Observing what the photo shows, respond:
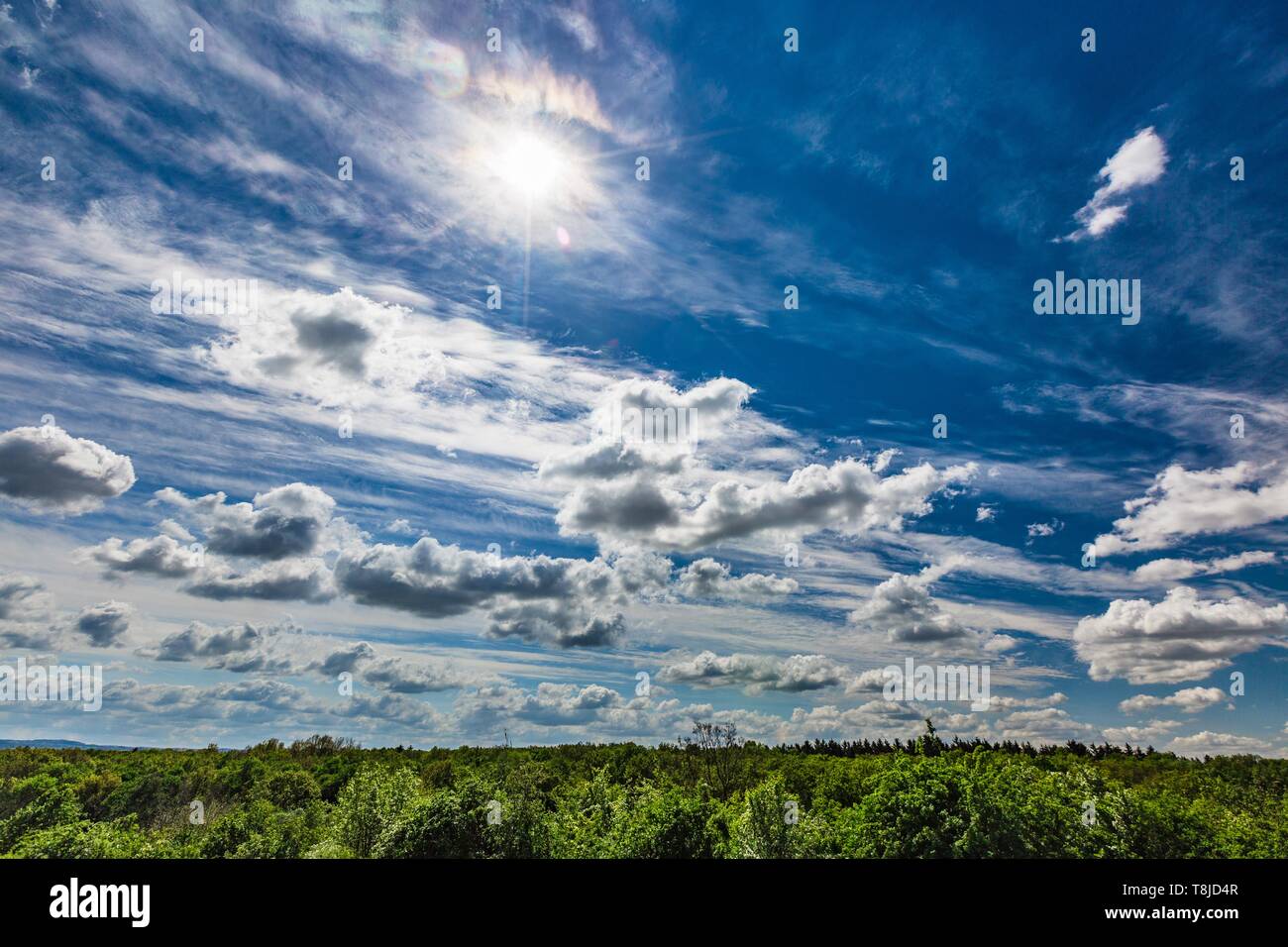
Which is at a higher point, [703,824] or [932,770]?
[932,770]

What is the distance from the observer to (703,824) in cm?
5394
